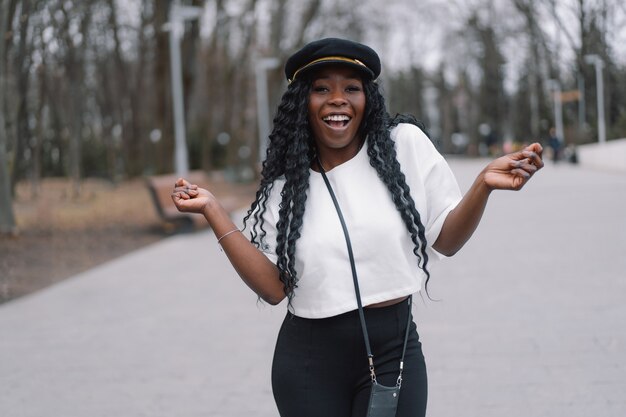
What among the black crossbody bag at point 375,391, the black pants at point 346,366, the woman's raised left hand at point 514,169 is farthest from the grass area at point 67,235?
the woman's raised left hand at point 514,169

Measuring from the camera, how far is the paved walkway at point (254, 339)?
17.7 feet

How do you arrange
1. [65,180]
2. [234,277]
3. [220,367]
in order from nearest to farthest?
1. [220,367]
2. [234,277]
3. [65,180]

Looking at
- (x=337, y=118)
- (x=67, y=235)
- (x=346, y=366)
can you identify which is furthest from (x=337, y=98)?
(x=67, y=235)

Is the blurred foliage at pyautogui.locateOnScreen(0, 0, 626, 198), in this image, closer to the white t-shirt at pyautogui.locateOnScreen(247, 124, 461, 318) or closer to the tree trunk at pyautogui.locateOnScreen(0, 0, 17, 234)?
the tree trunk at pyautogui.locateOnScreen(0, 0, 17, 234)

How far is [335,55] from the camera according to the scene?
8.68ft

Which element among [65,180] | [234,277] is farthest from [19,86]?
[65,180]

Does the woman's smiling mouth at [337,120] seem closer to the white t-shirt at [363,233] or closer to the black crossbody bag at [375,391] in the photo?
the white t-shirt at [363,233]

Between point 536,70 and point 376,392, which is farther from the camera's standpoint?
point 536,70

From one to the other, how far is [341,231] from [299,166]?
0.22m

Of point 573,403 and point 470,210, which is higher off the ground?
point 470,210

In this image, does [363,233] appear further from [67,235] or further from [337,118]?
[67,235]

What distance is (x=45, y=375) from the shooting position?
629cm

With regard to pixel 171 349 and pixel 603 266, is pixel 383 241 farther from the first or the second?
pixel 603 266

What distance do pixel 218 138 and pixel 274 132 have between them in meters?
49.2
